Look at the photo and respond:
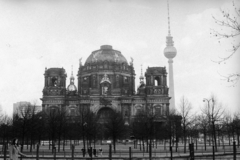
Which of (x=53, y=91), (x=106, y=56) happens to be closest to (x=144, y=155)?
(x=53, y=91)

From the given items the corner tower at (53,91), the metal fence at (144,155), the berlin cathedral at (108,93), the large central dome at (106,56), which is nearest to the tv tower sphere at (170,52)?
the large central dome at (106,56)

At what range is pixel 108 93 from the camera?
10862cm

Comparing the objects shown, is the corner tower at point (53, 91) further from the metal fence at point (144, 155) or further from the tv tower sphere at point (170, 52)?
the tv tower sphere at point (170, 52)

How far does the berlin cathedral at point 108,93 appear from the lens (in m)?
107

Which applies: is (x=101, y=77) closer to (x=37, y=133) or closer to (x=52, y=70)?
(x=52, y=70)

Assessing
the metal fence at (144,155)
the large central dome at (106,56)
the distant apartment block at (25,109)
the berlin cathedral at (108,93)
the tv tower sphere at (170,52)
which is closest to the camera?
the metal fence at (144,155)

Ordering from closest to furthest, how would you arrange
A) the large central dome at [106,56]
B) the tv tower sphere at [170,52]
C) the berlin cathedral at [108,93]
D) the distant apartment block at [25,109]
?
the distant apartment block at [25,109] < the berlin cathedral at [108,93] < the large central dome at [106,56] < the tv tower sphere at [170,52]

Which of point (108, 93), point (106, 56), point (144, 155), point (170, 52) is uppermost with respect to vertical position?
point (170, 52)

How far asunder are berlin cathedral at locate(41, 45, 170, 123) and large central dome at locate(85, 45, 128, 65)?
3.47ft

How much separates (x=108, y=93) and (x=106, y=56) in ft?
55.8

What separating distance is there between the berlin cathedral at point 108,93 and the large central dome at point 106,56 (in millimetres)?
1058

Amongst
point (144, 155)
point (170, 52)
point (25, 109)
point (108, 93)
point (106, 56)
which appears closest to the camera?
point (144, 155)

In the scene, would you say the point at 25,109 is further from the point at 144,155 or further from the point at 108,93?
the point at 108,93

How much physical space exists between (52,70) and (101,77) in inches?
632
